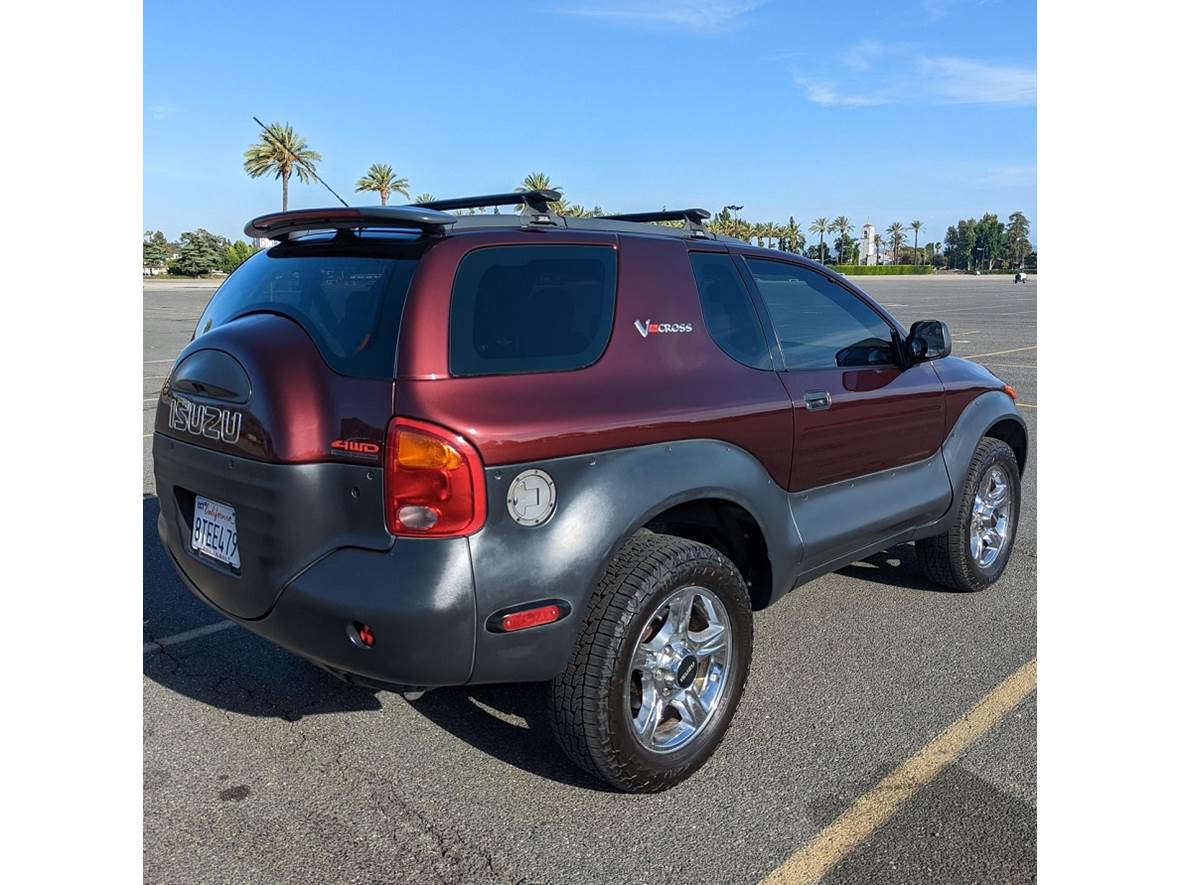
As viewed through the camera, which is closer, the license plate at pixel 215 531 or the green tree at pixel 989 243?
the license plate at pixel 215 531

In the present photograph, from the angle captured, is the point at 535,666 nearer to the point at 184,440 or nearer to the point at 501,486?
the point at 501,486

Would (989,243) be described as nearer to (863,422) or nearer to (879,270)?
(879,270)

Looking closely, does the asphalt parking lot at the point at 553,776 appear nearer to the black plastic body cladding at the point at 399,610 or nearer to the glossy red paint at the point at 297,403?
the black plastic body cladding at the point at 399,610

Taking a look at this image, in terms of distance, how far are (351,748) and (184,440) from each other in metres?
1.22

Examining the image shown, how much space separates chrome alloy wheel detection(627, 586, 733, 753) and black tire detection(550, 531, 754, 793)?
6 centimetres

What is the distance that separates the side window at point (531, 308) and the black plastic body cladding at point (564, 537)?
0.34 meters

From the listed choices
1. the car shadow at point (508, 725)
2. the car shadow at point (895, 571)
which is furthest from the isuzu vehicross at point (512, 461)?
the car shadow at point (895, 571)

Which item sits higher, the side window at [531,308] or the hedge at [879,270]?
the hedge at [879,270]

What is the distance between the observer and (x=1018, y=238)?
14375cm

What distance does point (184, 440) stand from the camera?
124 inches

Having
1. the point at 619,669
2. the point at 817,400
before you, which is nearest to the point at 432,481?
the point at 619,669

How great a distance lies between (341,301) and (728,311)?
1.46 meters

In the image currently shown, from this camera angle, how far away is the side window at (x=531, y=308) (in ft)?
8.94

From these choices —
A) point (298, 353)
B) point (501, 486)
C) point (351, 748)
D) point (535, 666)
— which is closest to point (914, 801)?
point (535, 666)
